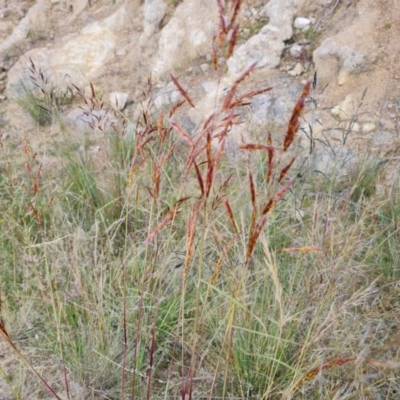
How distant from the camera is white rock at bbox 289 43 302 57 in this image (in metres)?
3.21

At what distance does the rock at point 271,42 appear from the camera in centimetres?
323

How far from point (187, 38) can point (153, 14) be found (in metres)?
0.39

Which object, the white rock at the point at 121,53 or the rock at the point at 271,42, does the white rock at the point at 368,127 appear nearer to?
the rock at the point at 271,42

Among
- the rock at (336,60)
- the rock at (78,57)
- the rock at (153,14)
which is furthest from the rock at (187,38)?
the rock at (336,60)

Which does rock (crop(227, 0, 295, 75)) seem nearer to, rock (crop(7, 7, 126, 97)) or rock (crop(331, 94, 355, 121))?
rock (crop(331, 94, 355, 121))

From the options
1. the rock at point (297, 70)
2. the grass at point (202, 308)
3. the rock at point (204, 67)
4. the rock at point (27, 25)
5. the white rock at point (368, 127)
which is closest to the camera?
the grass at point (202, 308)

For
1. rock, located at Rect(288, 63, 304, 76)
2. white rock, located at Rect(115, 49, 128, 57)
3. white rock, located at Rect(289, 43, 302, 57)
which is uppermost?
white rock, located at Rect(115, 49, 128, 57)

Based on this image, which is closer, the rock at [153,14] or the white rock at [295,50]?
the white rock at [295,50]

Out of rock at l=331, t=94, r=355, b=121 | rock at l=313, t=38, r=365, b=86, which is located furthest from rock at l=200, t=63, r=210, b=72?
rock at l=331, t=94, r=355, b=121

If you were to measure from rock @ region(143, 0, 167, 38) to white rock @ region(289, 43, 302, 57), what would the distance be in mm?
1144

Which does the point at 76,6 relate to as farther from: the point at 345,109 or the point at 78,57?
the point at 345,109

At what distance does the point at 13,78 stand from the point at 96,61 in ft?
2.29

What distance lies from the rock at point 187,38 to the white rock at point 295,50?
66cm

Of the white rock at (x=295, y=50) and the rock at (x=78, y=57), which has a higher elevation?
the rock at (x=78, y=57)
